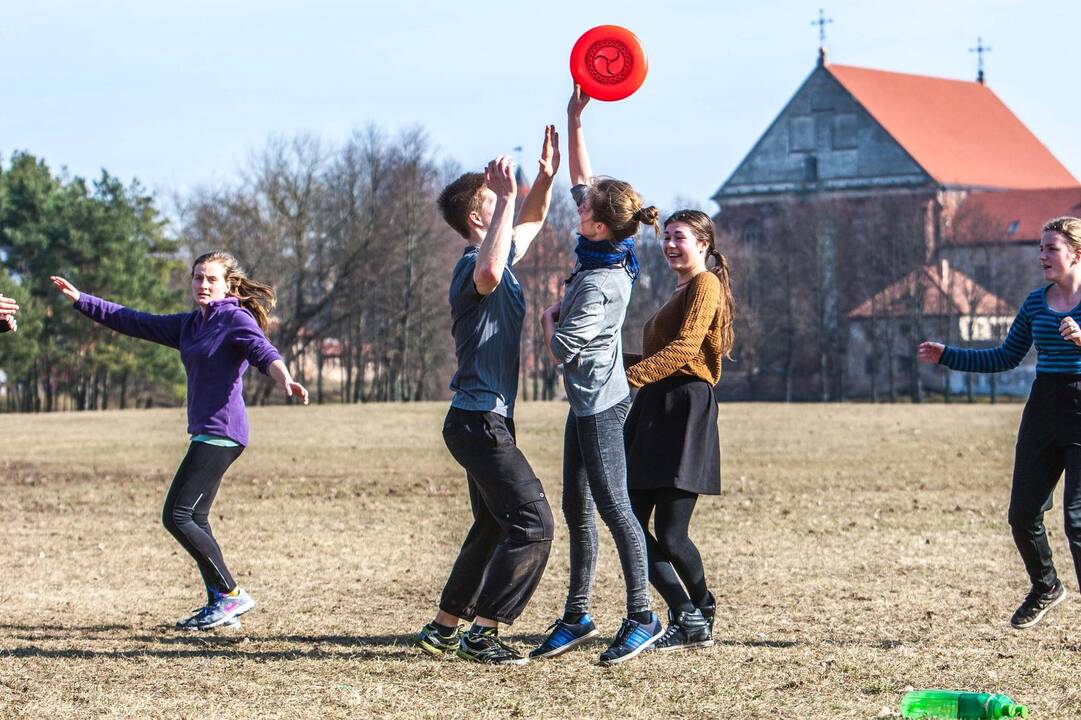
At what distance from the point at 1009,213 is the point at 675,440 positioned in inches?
3270

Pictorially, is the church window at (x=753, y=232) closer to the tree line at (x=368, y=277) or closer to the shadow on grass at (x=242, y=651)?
the tree line at (x=368, y=277)

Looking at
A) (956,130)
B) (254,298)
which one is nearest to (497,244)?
(254,298)

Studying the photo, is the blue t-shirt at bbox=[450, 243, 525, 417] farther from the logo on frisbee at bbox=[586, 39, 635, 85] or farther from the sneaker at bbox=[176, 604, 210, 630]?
the sneaker at bbox=[176, 604, 210, 630]

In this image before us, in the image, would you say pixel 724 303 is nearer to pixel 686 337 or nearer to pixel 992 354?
pixel 686 337

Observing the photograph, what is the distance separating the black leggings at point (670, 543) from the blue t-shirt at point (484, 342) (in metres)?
0.85

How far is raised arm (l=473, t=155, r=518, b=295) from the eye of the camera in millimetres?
6039

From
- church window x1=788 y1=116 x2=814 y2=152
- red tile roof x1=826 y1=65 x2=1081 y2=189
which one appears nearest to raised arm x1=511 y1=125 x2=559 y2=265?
red tile roof x1=826 y1=65 x2=1081 y2=189

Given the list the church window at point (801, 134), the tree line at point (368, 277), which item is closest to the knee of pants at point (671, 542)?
the tree line at point (368, 277)

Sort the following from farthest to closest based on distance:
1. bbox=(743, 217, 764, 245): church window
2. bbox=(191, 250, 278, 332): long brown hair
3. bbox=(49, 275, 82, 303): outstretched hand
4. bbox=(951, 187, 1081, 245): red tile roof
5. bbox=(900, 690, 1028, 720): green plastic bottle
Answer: bbox=(743, 217, 764, 245): church window, bbox=(951, 187, 1081, 245): red tile roof, bbox=(191, 250, 278, 332): long brown hair, bbox=(49, 275, 82, 303): outstretched hand, bbox=(900, 690, 1028, 720): green plastic bottle

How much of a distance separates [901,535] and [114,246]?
48277mm

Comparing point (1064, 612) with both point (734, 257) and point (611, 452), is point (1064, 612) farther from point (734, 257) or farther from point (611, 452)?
point (734, 257)

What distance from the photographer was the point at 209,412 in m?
7.32

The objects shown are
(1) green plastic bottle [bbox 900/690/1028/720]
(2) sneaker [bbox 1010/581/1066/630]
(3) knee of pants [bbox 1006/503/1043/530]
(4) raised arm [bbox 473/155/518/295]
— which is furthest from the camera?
(2) sneaker [bbox 1010/581/1066/630]

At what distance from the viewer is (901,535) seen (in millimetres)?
11398
